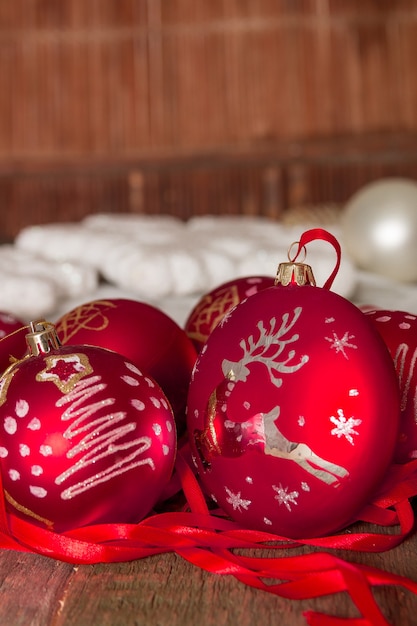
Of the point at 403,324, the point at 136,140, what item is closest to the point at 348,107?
the point at 136,140

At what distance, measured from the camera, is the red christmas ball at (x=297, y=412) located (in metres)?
0.53

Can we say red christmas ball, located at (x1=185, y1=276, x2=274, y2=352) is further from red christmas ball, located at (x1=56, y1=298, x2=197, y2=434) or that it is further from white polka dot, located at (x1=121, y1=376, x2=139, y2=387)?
white polka dot, located at (x1=121, y1=376, x2=139, y2=387)

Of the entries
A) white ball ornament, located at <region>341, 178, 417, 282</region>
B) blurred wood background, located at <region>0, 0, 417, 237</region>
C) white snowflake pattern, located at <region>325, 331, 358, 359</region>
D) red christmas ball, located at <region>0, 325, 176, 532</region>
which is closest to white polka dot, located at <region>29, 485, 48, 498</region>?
red christmas ball, located at <region>0, 325, 176, 532</region>

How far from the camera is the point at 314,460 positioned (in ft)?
1.74

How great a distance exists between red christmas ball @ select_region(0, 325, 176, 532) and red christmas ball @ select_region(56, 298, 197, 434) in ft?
0.39

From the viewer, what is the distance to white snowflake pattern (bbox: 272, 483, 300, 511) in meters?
0.54

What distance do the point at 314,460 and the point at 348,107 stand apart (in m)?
2.25

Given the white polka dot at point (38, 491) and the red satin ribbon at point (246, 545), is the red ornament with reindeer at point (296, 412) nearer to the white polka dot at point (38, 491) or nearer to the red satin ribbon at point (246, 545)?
the red satin ribbon at point (246, 545)

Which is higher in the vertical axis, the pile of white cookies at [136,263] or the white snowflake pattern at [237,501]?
the pile of white cookies at [136,263]

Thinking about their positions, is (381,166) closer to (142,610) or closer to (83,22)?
(83,22)

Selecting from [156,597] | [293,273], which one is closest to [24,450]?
[156,597]

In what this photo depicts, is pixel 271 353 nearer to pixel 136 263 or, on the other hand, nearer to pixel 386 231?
pixel 136 263

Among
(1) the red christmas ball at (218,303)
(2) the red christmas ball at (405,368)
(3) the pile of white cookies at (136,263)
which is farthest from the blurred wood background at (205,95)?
(2) the red christmas ball at (405,368)

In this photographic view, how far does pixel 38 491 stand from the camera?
1.81 ft
